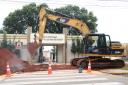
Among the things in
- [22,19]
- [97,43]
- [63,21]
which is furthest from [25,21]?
[97,43]

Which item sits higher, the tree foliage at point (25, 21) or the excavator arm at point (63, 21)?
the tree foliage at point (25, 21)

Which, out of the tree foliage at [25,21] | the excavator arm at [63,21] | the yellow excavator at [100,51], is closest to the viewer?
the yellow excavator at [100,51]

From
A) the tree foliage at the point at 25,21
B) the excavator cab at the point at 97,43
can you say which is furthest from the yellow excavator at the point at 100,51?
the tree foliage at the point at 25,21

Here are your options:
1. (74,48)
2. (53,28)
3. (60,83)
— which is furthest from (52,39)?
(60,83)

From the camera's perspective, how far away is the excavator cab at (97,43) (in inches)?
1350

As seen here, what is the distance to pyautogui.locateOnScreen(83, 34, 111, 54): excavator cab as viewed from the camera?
34.3 m

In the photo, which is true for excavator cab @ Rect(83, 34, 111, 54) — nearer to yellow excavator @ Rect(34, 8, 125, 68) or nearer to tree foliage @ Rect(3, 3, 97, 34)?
yellow excavator @ Rect(34, 8, 125, 68)

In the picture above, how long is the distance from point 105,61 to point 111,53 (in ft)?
3.56

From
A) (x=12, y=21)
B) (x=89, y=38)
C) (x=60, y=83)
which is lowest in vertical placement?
(x=60, y=83)

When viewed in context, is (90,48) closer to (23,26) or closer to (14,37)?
(14,37)

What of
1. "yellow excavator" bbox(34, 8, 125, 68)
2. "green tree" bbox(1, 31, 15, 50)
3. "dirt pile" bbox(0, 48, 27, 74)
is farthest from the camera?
"green tree" bbox(1, 31, 15, 50)

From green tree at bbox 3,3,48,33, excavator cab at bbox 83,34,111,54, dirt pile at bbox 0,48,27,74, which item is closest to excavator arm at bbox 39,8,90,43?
excavator cab at bbox 83,34,111,54

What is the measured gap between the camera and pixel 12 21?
88562 mm

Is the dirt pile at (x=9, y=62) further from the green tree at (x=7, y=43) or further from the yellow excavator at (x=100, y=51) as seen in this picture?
the green tree at (x=7, y=43)
